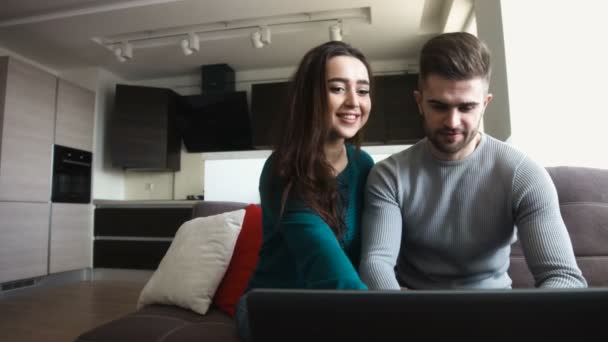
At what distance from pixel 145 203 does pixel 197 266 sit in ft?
10.2

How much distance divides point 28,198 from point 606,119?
4908 millimetres

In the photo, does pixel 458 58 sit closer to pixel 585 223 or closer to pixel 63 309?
pixel 585 223

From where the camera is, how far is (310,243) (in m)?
0.84

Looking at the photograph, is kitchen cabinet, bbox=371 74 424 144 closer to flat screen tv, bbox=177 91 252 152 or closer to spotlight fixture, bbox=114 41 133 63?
flat screen tv, bbox=177 91 252 152

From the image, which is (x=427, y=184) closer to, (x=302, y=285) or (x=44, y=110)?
(x=302, y=285)

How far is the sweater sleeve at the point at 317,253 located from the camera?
0.79 metres

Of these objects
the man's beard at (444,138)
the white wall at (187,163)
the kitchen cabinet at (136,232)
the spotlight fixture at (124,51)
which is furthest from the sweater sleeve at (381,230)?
the spotlight fixture at (124,51)

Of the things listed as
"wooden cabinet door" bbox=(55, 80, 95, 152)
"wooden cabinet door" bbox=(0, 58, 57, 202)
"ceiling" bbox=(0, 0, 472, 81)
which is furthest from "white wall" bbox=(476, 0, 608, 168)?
"wooden cabinet door" bbox=(55, 80, 95, 152)

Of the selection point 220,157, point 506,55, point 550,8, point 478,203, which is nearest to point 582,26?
point 550,8

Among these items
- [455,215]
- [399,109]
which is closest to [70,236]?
[399,109]

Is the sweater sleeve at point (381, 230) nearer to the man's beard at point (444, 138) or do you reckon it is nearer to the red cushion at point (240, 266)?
the man's beard at point (444, 138)

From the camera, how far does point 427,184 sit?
1.03 meters

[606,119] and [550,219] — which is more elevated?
[606,119]

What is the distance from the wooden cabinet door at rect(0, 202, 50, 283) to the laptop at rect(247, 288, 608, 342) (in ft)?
14.1
